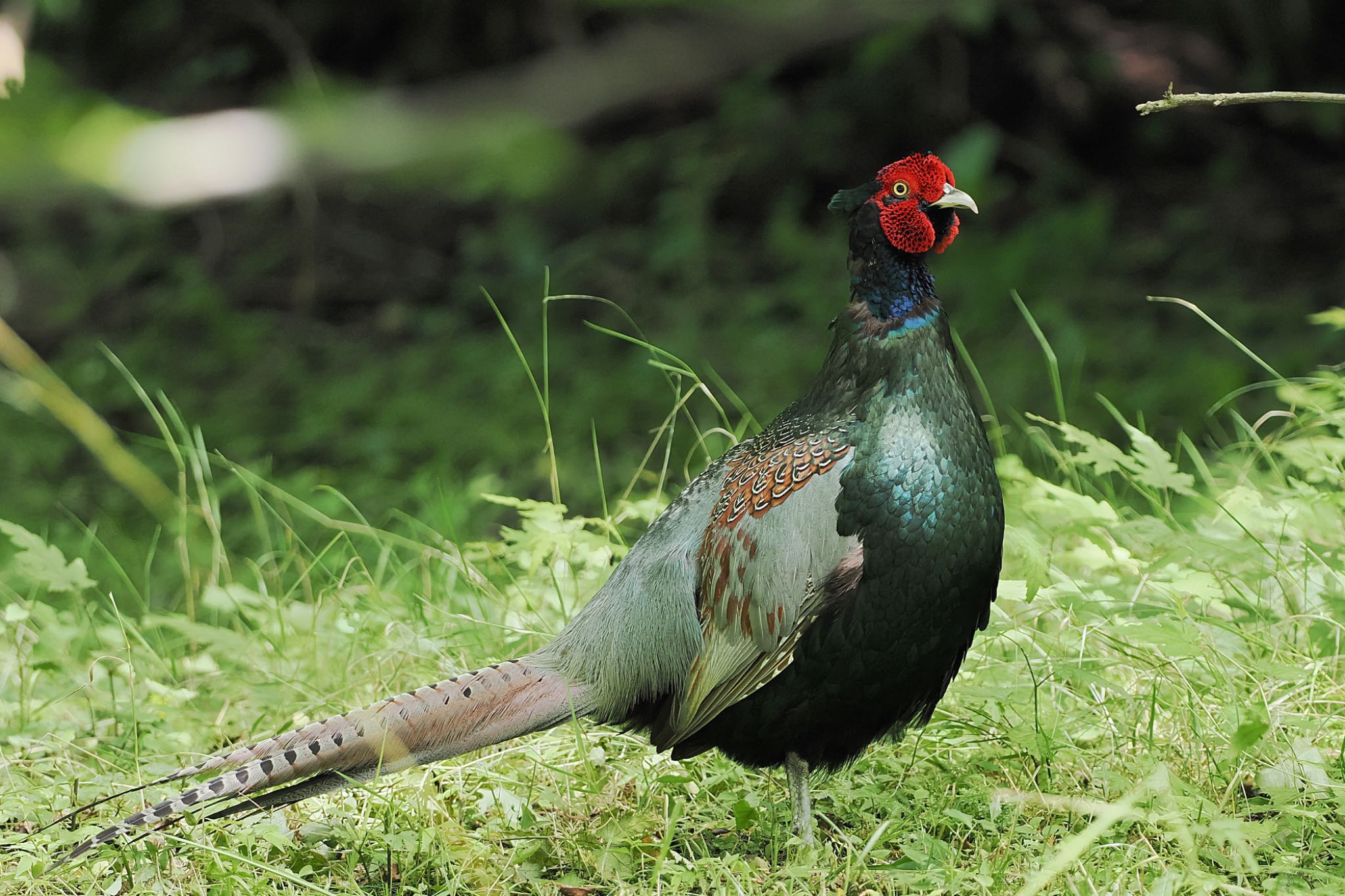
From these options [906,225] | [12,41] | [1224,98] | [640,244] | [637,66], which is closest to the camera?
[1224,98]

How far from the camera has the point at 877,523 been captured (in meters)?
2.59

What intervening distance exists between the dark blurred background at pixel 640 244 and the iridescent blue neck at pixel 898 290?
9.86 feet

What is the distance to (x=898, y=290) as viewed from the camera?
2.75m

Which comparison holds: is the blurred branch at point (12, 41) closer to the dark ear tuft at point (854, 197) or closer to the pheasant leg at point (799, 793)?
the dark ear tuft at point (854, 197)

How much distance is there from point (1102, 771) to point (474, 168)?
2.05m

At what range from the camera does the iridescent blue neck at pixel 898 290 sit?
274 cm

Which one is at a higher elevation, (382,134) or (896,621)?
(382,134)

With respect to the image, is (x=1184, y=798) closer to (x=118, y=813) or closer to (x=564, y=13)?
(x=118, y=813)

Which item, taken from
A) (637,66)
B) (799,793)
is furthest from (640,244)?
(799,793)

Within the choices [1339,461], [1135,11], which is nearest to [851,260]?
[1339,461]

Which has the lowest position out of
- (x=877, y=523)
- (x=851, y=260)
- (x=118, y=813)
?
(x=118, y=813)

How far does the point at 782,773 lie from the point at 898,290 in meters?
1.14

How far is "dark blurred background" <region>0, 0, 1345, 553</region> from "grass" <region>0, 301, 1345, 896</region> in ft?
6.40

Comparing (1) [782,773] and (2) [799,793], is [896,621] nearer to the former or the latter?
(2) [799,793]
